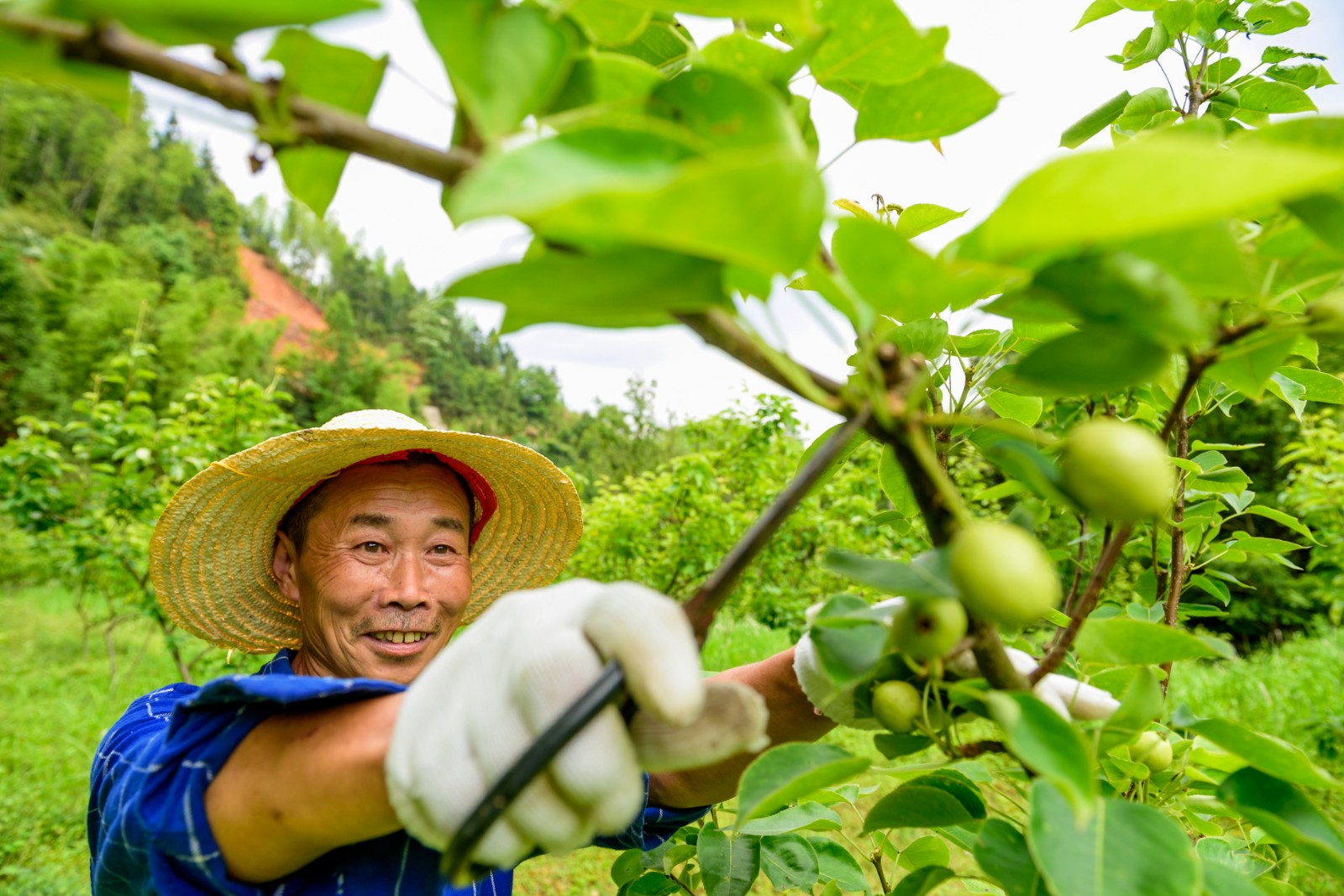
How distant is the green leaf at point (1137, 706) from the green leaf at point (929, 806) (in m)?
0.18

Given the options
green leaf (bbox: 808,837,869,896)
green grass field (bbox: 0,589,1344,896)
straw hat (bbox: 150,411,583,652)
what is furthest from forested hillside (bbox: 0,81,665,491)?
green leaf (bbox: 808,837,869,896)

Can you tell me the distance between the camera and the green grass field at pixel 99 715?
13.1ft

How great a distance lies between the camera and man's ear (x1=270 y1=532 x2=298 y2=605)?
176cm

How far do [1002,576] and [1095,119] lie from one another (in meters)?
1.02

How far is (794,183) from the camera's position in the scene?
1.02 feet

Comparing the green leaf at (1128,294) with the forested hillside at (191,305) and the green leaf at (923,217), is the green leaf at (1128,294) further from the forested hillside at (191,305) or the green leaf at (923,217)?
the forested hillside at (191,305)

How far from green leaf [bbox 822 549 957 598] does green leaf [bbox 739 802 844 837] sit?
2.03 feet

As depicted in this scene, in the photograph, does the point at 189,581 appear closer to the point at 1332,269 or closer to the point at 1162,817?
the point at 1162,817

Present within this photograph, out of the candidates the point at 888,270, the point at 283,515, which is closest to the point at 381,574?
the point at 283,515

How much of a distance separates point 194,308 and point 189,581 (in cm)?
2963

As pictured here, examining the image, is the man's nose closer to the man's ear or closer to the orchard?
the man's ear

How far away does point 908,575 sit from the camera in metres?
0.46

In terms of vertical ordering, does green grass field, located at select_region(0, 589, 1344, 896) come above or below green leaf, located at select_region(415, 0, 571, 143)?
below

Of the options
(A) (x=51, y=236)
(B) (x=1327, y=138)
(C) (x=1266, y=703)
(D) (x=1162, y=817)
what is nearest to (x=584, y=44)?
(B) (x=1327, y=138)
